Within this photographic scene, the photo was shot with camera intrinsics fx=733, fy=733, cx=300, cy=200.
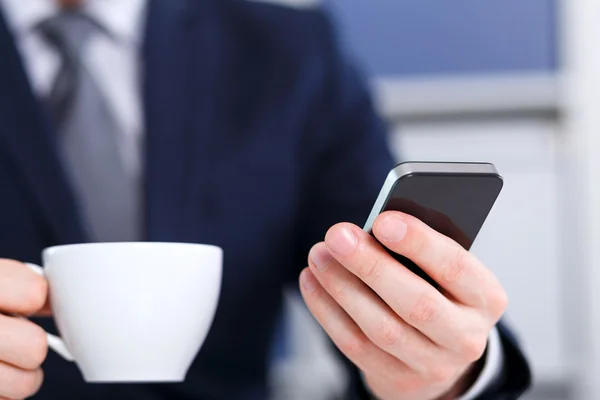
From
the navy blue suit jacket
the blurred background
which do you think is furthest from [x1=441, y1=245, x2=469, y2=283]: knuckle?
the blurred background

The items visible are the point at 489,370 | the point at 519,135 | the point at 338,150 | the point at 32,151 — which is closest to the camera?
the point at 489,370

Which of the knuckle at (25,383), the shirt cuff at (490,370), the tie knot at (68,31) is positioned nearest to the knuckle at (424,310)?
the shirt cuff at (490,370)

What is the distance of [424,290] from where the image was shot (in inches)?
16.8

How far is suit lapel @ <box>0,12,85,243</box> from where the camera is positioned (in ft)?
2.43

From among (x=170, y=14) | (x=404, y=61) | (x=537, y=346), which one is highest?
(x=170, y=14)

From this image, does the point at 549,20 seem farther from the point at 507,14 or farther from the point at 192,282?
the point at 192,282

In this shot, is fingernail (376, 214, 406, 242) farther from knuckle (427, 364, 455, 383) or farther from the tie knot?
the tie knot

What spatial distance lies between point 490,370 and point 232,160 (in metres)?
0.41

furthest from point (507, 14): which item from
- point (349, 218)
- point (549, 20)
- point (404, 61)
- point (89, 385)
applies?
point (89, 385)

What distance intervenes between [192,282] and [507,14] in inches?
32.5

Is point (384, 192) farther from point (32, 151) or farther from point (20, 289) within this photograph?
point (32, 151)

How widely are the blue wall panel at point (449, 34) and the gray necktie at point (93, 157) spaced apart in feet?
1.57

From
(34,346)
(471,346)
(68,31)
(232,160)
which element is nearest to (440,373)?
(471,346)

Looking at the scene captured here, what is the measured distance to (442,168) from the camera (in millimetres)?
396
